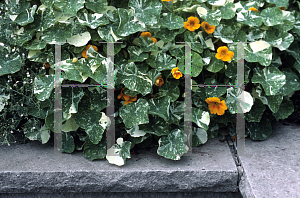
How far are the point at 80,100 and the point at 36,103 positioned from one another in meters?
0.22

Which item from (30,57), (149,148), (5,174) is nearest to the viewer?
(5,174)

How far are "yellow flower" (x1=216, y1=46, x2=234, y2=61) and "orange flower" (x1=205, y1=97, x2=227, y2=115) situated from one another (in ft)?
0.67

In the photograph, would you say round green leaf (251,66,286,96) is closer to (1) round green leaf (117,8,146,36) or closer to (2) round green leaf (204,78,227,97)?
(2) round green leaf (204,78,227,97)

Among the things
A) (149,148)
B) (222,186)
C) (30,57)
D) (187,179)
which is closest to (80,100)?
(30,57)

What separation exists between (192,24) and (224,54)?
0.22m

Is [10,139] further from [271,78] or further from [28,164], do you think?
[271,78]

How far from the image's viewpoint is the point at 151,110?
46.2 inches

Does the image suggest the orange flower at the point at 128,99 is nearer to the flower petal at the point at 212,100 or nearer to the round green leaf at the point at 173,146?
the round green leaf at the point at 173,146

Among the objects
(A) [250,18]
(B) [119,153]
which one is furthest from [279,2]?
(B) [119,153]

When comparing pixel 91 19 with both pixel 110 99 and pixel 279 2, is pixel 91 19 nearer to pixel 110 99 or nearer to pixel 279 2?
pixel 110 99

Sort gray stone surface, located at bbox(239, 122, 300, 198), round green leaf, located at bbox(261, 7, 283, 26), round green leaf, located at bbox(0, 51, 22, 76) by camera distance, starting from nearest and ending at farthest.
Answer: gray stone surface, located at bbox(239, 122, 300, 198) < round green leaf, located at bbox(0, 51, 22, 76) < round green leaf, located at bbox(261, 7, 283, 26)

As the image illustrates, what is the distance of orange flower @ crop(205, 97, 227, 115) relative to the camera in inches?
48.1

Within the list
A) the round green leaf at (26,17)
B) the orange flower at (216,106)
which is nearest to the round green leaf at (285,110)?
the orange flower at (216,106)

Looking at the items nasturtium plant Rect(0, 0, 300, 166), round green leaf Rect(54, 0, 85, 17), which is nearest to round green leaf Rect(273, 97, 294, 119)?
nasturtium plant Rect(0, 0, 300, 166)
